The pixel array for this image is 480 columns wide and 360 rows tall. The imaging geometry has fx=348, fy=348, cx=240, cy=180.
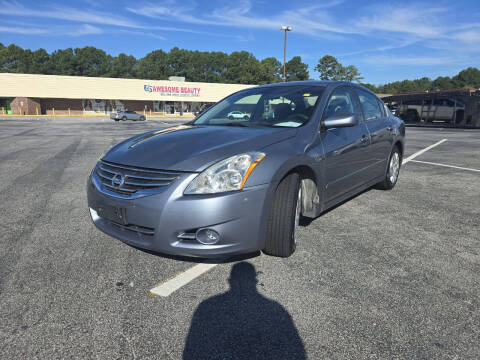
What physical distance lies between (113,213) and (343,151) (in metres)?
2.28

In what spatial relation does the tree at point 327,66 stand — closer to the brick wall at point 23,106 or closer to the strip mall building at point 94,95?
the strip mall building at point 94,95

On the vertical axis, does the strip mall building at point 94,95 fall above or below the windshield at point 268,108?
above

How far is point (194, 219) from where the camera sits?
7.72 ft

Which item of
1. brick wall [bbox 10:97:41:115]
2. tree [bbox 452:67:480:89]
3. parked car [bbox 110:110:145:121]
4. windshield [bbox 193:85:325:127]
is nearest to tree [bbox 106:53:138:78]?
brick wall [bbox 10:97:41:115]

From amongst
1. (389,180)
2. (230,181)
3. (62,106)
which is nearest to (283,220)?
(230,181)

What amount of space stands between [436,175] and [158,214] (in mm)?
5924

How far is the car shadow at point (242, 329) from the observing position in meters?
1.83

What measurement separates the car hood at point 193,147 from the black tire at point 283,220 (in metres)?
0.37

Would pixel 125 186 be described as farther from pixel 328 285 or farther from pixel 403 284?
pixel 403 284


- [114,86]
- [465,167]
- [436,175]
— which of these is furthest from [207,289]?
[114,86]

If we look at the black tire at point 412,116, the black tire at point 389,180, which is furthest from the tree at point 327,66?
the black tire at point 389,180

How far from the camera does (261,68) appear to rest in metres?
104

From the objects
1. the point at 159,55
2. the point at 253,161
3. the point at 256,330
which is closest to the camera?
the point at 256,330

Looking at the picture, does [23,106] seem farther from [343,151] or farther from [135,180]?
[343,151]
